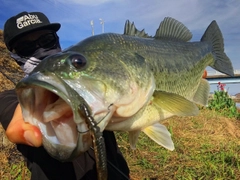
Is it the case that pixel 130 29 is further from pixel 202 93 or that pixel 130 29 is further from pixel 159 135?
pixel 202 93

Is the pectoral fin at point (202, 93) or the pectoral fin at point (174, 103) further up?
the pectoral fin at point (174, 103)

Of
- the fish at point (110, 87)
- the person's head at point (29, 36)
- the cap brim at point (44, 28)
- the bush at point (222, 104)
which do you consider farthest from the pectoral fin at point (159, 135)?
the bush at point (222, 104)

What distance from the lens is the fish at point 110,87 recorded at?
1.30 metres

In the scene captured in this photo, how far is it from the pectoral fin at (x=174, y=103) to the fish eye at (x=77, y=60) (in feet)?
1.80

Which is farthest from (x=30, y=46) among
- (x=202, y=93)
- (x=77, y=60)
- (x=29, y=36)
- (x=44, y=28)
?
(x=202, y=93)

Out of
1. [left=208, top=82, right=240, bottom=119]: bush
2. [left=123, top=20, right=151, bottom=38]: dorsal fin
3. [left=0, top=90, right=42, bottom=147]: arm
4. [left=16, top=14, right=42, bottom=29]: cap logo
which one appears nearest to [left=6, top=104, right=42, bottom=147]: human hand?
[left=0, top=90, right=42, bottom=147]: arm

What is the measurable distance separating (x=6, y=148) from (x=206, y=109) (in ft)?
22.2

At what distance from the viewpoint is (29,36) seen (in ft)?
9.09

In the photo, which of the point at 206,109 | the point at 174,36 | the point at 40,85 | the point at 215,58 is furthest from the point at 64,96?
the point at 206,109

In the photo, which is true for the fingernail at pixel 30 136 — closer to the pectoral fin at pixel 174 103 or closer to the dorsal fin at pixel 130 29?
the pectoral fin at pixel 174 103

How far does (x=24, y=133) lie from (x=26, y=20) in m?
1.59

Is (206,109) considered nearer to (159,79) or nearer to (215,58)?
(215,58)

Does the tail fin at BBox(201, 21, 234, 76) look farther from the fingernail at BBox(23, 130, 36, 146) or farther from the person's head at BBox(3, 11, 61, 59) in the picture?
the fingernail at BBox(23, 130, 36, 146)

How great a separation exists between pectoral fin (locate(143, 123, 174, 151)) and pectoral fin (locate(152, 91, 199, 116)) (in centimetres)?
18
